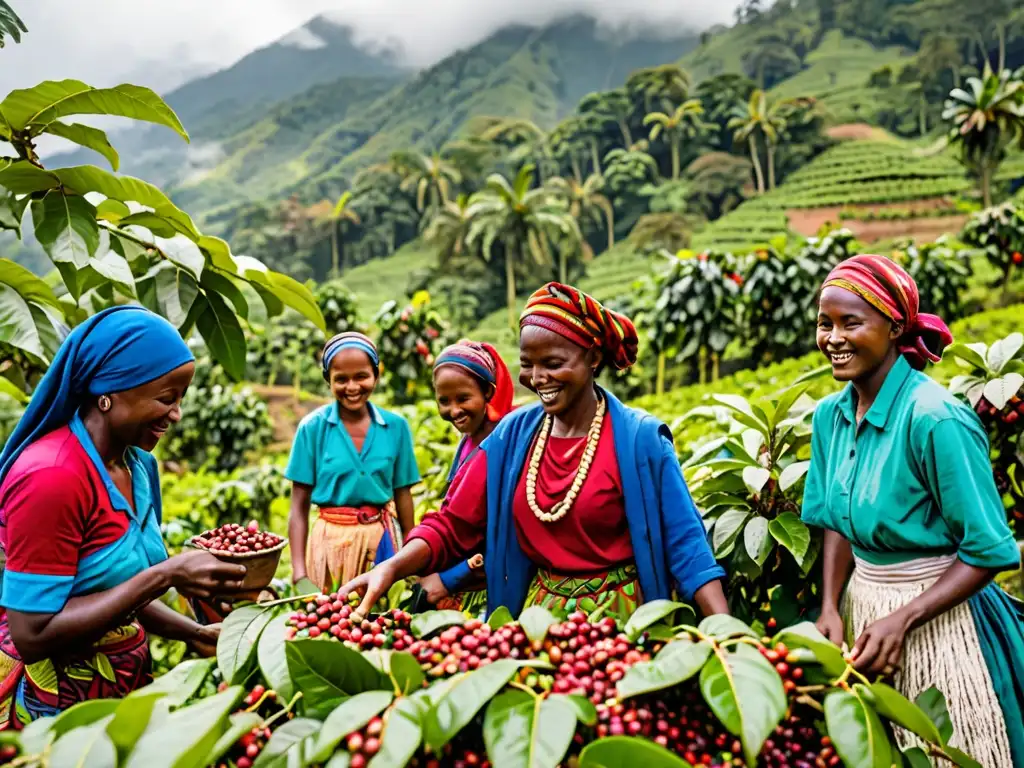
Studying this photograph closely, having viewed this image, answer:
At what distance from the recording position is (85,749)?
0.82m

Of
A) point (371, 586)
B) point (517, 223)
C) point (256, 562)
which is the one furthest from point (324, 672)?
point (517, 223)

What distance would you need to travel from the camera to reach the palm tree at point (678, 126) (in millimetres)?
35094

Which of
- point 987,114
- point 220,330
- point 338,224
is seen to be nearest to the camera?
point 220,330

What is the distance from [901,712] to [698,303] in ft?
28.1

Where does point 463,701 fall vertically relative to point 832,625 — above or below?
above

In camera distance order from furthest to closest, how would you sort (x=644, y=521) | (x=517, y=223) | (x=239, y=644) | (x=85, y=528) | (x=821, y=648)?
(x=517, y=223) < (x=644, y=521) < (x=85, y=528) < (x=239, y=644) < (x=821, y=648)

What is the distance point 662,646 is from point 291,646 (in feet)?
1.70

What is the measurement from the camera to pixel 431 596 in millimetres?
1748

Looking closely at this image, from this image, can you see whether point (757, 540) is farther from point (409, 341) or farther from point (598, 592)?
point (409, 341)

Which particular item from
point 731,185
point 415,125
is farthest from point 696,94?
point 415,125

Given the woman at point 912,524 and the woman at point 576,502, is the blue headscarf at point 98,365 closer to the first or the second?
the woman at point 576,502

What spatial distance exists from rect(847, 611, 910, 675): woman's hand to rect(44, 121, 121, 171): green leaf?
191 centimetres

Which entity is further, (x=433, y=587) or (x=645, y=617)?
(x=433, y=587)

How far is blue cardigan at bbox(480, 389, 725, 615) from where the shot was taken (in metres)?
1.61
